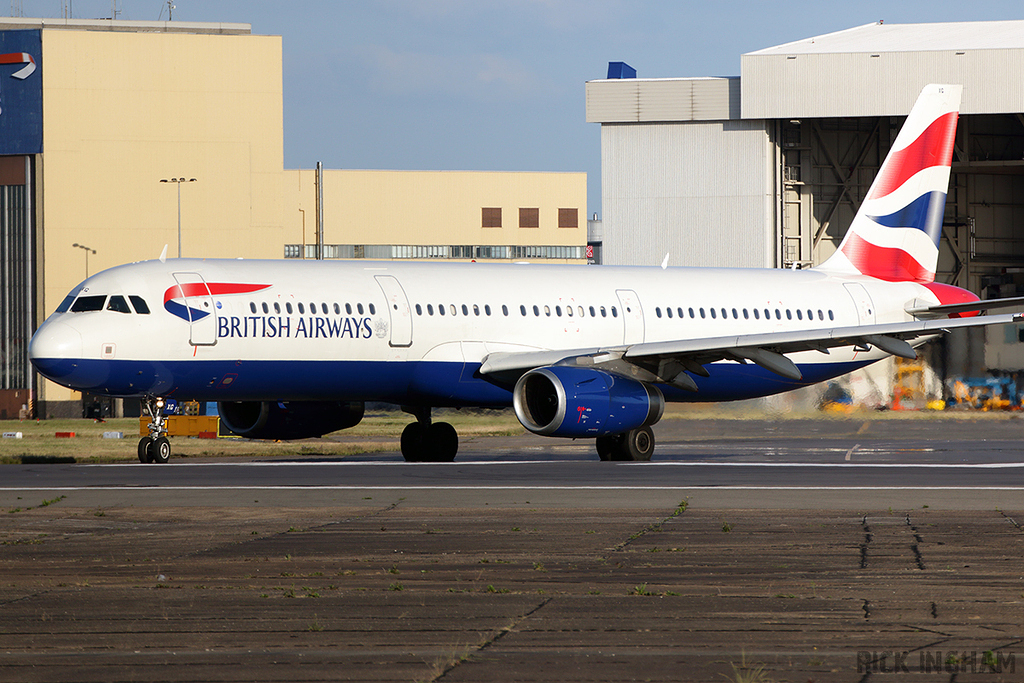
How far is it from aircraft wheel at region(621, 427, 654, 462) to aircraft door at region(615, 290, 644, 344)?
2.53 m

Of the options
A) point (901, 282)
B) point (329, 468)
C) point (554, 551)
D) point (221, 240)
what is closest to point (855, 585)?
point (554, 551)

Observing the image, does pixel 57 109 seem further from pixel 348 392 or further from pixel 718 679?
pixel 718 679

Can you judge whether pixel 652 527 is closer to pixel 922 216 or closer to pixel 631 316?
pixel 631 316

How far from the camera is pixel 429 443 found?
26.2 m

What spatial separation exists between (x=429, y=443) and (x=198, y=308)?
5755 mm

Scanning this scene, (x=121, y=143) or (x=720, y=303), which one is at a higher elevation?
(x=121, y=143)

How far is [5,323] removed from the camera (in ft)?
242

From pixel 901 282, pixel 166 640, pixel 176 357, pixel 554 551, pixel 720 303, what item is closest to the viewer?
pixel 166 640

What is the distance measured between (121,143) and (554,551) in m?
67.8

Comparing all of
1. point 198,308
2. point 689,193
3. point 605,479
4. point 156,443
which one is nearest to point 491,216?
point 689,193

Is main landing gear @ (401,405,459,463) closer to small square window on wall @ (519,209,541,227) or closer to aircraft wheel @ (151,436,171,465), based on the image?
aircraft wheel @ (151,436,171,465)

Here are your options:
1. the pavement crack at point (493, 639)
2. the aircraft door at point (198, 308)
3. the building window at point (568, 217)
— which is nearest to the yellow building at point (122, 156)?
the building window at point (568, 217)

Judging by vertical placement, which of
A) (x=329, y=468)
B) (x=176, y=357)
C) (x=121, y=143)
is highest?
(x=121, y=143)

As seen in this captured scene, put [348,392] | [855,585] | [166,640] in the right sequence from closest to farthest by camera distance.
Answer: [166,640], [855,585], [348,392]
